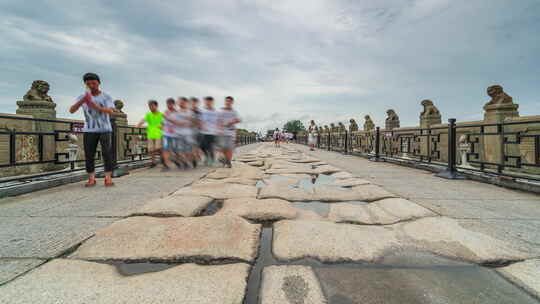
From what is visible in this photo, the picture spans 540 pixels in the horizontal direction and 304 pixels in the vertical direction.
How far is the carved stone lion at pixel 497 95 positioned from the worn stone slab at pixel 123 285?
9821 mm


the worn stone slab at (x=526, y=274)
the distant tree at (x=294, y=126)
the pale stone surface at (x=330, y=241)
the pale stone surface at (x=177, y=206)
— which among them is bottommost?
the worn stone slab at (x=526, y=274)

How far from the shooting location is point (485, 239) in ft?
5.70

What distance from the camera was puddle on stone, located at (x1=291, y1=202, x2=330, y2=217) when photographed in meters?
2.41

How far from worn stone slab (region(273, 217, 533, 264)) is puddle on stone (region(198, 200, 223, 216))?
2.32ft

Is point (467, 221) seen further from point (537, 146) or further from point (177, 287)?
point (537, 146)

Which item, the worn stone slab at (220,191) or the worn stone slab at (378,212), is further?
the worn stone slab at (220,191)

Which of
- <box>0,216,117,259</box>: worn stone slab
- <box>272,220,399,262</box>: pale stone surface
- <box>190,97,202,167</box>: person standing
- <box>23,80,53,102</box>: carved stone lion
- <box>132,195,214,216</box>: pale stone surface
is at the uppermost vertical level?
<box>23,80,53,102</box>: carved stone lion

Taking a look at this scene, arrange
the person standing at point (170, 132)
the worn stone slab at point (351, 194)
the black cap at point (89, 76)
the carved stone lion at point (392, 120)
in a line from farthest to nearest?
the carved stone lion at point (392, 120)
the person standing at point (170, 132)
the black cap at point (89, 76)
the worn stone slab at point (351, 194)

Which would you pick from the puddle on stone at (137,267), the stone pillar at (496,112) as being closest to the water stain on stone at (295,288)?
the puddle on stone at (137,267)

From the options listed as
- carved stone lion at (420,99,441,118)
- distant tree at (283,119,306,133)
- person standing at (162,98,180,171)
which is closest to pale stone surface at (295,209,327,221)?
person standing at (162,98,180,171)

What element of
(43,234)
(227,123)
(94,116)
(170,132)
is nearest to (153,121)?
(170,132)

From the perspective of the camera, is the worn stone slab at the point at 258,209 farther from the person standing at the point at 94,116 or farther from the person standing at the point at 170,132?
the person standing at the point at 170,132

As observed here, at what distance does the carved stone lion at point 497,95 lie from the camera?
24.5 ft

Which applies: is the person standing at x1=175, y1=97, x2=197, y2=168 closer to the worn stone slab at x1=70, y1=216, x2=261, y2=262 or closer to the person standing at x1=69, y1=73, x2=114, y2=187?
the person standing at x1=69, y1=73, x2=114, y2=187
